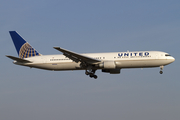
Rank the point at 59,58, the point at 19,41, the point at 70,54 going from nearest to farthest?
the point at 70,54 < the point at 59,58 < the point at 19,41

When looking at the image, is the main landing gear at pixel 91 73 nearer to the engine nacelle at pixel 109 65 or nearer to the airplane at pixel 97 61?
the airplane at pixel 97 61

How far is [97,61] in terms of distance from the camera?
41.6 meters

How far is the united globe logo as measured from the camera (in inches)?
1831

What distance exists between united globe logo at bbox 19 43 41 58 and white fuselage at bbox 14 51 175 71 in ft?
8.37

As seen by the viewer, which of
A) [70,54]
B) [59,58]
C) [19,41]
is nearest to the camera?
[70,54]

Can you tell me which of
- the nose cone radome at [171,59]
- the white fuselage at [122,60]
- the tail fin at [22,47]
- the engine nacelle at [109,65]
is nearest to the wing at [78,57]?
the engine nacelle at [109,65]

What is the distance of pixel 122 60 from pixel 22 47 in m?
17.9

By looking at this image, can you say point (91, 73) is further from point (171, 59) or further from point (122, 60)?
point (171, 59)

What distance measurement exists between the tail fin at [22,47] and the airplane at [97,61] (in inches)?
33.3

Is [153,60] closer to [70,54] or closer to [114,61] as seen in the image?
[114,61]

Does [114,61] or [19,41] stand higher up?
[19,41]

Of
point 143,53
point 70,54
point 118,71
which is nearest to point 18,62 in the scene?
→ point 70,54

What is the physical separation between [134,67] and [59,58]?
12.1m

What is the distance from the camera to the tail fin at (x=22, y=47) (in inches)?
1836
